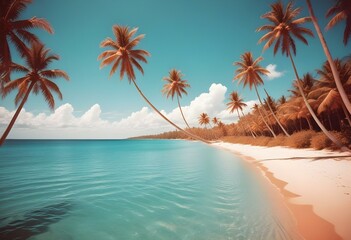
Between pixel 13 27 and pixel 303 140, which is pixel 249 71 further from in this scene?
pixel 13 27

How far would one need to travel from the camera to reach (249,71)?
2412 cm

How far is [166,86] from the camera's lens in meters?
26.9

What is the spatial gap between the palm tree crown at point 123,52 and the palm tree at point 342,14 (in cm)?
1422

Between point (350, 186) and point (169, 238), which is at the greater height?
point (350, 186)

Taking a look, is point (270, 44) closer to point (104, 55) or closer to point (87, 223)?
point (104, 55)

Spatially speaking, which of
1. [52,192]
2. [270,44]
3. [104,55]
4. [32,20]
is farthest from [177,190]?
[270,44]

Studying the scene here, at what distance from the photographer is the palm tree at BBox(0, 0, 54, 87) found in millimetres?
8517

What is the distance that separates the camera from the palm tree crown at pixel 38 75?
37.5 feet

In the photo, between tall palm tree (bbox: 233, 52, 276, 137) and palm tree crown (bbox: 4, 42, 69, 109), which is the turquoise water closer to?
palm tree crown (bbox: 4, 42, 69, 109)

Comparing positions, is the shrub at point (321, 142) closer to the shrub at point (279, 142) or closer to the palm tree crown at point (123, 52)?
the shrub at point (279, 142)

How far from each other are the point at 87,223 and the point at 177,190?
407 cm

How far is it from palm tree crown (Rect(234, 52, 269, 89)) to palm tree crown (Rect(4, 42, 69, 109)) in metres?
21.4

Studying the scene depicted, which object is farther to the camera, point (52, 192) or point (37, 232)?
point (52, 192)

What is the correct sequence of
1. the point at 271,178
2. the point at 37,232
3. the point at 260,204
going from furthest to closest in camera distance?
the point at 271,178 < the point at 260,204 < the point at 37,232
